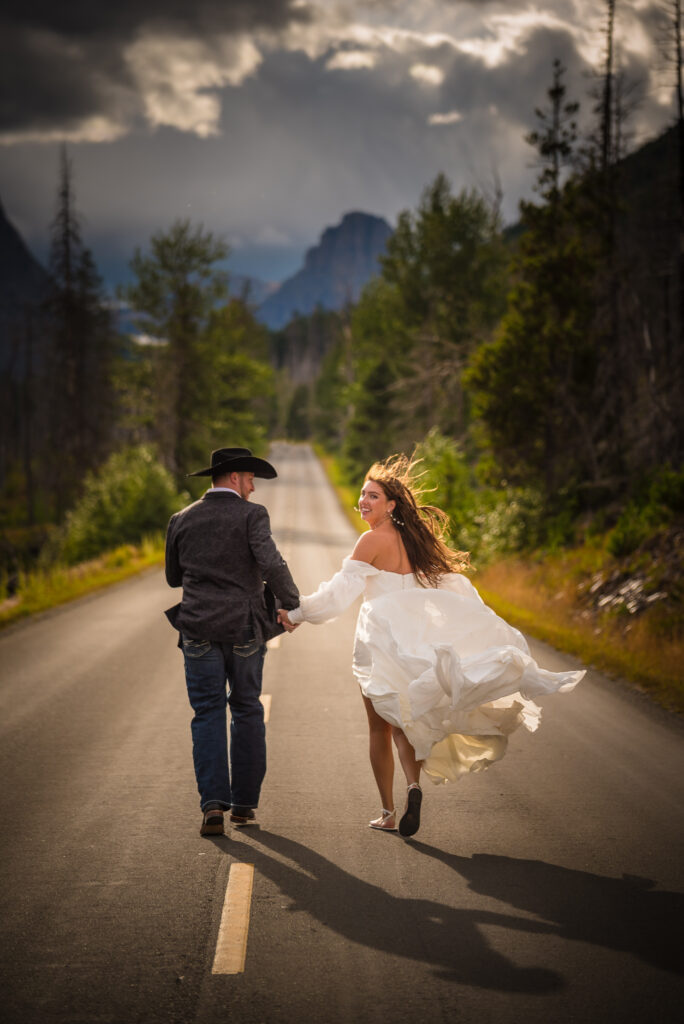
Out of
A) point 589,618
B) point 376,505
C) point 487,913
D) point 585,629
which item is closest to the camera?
point 487,913

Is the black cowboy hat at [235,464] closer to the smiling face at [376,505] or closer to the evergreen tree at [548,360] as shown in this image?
the smiling face at [376,505]

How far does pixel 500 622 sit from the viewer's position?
18.4 ft

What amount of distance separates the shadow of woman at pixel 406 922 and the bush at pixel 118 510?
27996 millimetres

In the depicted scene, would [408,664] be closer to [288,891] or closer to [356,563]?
[356,563]

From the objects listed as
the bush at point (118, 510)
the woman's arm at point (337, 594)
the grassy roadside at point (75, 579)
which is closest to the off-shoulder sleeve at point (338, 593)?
the woman's arm at point (337, 594)

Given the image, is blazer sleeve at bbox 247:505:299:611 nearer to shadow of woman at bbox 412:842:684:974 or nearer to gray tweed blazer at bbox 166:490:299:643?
gray tweed blazer at bbox 166:490:299:643

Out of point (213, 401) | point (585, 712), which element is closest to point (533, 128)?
point (585, 712)

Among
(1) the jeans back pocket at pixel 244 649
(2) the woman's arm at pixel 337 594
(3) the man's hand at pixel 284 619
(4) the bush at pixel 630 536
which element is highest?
(2) the woman's arm at pixel 337 594

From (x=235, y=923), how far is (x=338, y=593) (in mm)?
2136

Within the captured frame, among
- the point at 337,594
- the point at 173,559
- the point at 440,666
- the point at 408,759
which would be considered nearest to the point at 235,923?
the point at 408,759

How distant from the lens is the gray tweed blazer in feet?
18.5

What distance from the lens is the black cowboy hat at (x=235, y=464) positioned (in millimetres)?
5867

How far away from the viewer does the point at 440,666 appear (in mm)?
5137

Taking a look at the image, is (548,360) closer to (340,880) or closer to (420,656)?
(420,656)
